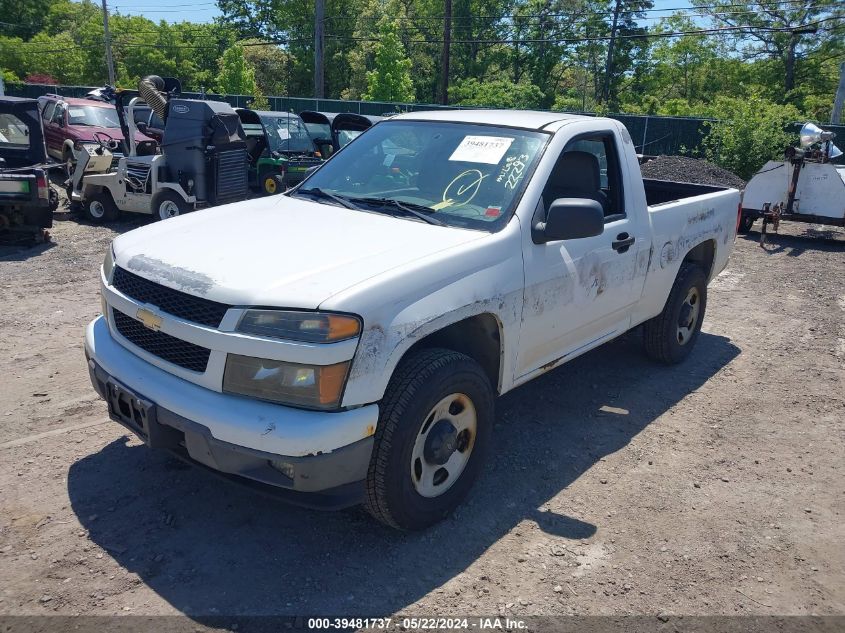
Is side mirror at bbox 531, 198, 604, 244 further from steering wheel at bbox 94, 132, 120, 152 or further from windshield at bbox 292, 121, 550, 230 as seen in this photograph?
steering wheel at bbox 94, 132, 120, 152

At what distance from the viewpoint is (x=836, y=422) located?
512 cm

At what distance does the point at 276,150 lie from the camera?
1376 centimetres

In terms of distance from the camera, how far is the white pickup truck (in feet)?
9.45

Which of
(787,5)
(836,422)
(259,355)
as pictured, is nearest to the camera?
(259,355)

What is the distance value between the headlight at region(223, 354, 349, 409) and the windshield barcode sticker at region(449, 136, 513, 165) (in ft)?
5.96

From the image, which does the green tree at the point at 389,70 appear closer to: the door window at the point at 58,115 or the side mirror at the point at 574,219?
the door window at the point at 58,115

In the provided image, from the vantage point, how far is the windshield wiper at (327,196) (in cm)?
417

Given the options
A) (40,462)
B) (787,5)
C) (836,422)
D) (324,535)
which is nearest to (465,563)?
(324,535)

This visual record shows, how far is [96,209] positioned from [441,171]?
30.7 feet

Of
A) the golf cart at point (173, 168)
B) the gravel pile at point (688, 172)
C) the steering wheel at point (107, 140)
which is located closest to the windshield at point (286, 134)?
the golf cart at point (173, 168)

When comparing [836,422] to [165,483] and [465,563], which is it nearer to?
[465,563]

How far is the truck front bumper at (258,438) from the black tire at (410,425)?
126 mm

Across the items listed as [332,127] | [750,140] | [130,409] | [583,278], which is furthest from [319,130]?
[130,409]

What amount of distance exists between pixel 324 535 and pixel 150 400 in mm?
1055
